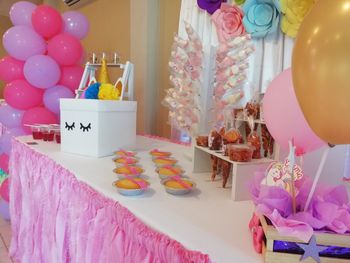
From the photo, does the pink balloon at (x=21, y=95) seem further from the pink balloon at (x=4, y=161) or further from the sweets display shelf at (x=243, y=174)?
the sweets display shelf at (x=243, y=174)

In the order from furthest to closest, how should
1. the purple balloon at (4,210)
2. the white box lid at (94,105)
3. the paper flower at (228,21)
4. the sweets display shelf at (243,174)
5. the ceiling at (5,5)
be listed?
the ceiling at (5,5) → the purple balloon at (4,210) → the paper flower at (228,21) → the white box lid at (94,105) → the sweets display shelf at (243,174)

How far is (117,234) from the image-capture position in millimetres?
784

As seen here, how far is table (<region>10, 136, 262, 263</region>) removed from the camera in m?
0.61

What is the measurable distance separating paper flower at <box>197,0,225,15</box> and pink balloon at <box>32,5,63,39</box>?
37.8 inches

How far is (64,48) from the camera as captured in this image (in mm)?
1988

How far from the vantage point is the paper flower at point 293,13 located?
3.95 ft

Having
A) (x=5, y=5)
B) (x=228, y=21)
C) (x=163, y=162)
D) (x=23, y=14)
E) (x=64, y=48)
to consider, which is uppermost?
(x=5, y=5)

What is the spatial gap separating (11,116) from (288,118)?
1.97 metres

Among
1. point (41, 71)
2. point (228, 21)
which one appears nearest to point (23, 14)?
point (41, 71)

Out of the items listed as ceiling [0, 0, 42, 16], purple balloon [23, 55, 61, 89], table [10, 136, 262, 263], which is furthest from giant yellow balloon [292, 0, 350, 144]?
ceiling [0, 0, 42, 16]

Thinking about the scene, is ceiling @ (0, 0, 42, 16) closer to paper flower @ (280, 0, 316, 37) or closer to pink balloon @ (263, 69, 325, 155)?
paper flower @ (280, 0, 316, 37)

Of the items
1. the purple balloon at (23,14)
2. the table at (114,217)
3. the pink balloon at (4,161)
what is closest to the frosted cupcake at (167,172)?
the table at (114,217)

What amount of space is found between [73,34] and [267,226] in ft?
6.71

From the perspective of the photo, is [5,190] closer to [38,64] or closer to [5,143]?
[5,143]
